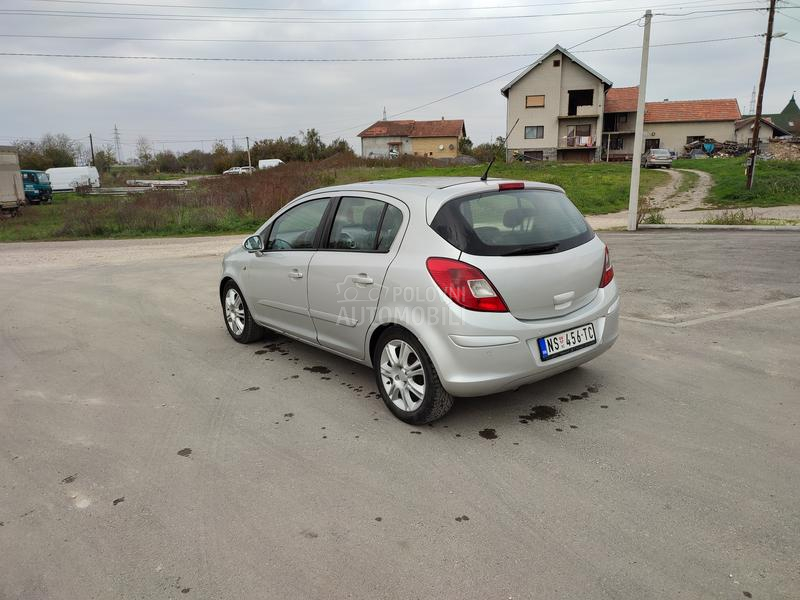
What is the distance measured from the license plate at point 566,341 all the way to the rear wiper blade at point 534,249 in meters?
0.57

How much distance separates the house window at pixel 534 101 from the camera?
52.8 m

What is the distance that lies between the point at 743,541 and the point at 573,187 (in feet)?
88.9

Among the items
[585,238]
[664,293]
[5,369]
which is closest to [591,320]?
[585,238]

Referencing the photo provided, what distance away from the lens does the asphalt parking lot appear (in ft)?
8.12

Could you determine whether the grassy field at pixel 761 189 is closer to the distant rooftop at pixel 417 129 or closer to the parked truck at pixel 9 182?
the parked truck at pixel 9 182

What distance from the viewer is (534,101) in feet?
174

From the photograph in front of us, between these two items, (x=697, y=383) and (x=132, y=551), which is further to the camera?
(x=697, y=383)

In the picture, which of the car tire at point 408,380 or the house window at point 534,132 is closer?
the car tire at point 408,380

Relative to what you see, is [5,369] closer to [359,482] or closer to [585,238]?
[359,482]

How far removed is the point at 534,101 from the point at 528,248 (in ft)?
177

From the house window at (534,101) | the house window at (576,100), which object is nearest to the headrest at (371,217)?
the house window at (534,101)

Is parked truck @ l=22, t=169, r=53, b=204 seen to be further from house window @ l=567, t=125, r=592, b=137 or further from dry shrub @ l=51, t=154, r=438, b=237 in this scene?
house window @ l=567, t=125, r=592, b=137

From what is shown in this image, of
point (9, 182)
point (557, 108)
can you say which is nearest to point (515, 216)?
point (9, 182)

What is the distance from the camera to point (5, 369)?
530cm
